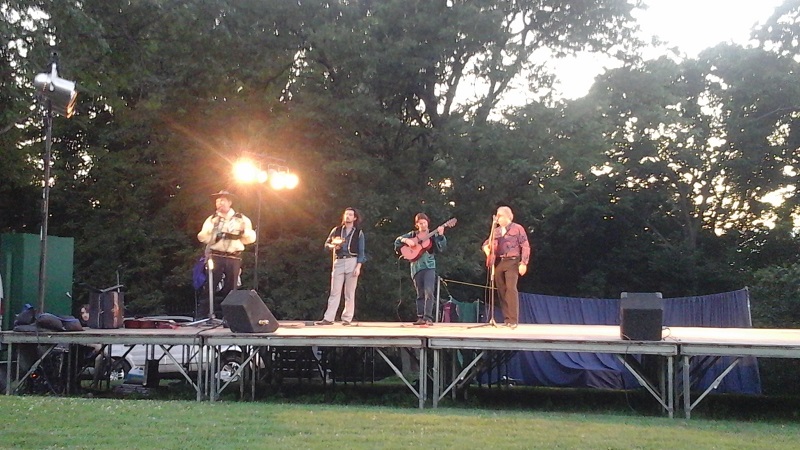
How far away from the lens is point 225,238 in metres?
9.39

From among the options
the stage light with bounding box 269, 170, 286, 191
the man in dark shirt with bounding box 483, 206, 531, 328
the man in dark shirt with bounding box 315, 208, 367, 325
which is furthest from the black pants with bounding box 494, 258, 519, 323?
the stage light with bounding box 269, 170, 286, 191

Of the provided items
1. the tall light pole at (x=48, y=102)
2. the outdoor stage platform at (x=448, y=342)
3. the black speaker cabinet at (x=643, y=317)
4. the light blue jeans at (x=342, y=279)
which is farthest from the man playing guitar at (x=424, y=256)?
the tall light pole at (x=48, y=102)

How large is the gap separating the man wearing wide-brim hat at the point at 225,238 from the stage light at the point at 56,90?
1.89m

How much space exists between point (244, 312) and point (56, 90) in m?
3.09

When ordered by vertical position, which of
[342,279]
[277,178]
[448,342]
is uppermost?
[277,178]

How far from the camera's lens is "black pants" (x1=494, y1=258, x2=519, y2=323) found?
9406mm

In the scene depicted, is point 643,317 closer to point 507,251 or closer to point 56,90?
point 507,251

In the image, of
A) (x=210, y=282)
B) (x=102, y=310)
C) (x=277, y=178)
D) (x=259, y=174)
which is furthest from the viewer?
(x=277, y=178)

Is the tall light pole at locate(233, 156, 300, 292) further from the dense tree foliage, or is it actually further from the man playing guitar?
the dense tree foliage

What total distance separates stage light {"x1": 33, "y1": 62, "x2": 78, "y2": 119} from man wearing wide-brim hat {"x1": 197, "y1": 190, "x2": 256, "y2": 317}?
1895mm

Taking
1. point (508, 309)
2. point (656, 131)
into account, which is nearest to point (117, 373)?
point (508, 309)

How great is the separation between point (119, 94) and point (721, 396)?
1364 cm

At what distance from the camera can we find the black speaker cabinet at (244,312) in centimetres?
829

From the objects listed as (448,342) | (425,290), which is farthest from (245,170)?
(448,342)
